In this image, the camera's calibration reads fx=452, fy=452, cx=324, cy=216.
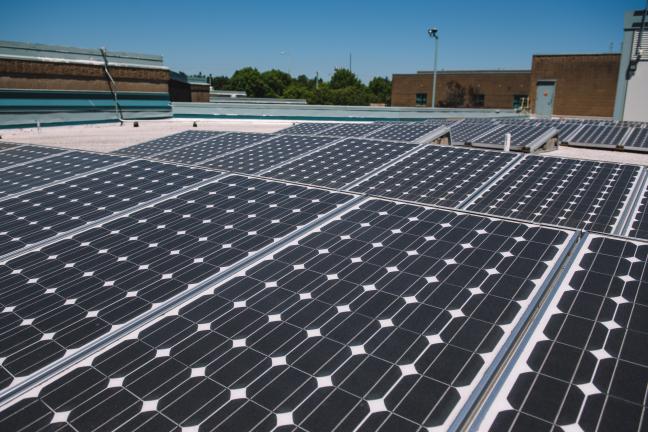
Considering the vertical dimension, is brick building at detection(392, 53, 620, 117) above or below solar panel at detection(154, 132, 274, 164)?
above

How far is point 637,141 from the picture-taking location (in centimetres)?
2770

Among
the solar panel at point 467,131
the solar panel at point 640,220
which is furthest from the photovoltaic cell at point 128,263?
the solar panel at point 467,131

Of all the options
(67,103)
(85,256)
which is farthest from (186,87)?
(85,256)

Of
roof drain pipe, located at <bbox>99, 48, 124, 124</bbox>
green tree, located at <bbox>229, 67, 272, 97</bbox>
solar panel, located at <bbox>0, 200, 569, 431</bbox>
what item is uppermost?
green tree, located at <bbox>229, 67, 272, 97</bbox>

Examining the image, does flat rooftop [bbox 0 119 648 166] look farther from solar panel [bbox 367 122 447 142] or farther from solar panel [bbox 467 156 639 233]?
solar panel [bbox 467 156 639 233]

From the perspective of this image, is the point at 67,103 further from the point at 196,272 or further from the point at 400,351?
the point at 400,351

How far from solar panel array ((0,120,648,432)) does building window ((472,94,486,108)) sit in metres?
78.6

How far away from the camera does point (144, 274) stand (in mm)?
7902

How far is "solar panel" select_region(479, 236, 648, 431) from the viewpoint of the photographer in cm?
460

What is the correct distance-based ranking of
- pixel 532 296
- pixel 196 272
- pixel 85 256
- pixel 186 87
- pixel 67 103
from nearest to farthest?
pixel 532 296 → pixel 196 272 → pixel 85 256 → pixel 67 103 → pixel 186 87

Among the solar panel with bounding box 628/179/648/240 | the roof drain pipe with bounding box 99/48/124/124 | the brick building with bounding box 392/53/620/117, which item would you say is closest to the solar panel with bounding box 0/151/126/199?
the solar panel with bounding box 628/179/648/240

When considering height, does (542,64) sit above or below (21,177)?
above

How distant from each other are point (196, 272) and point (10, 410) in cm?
329

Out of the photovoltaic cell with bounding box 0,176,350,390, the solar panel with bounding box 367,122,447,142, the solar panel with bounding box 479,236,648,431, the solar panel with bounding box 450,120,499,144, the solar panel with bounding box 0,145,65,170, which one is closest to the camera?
the solar panel with bounding box 479,236,648,431
